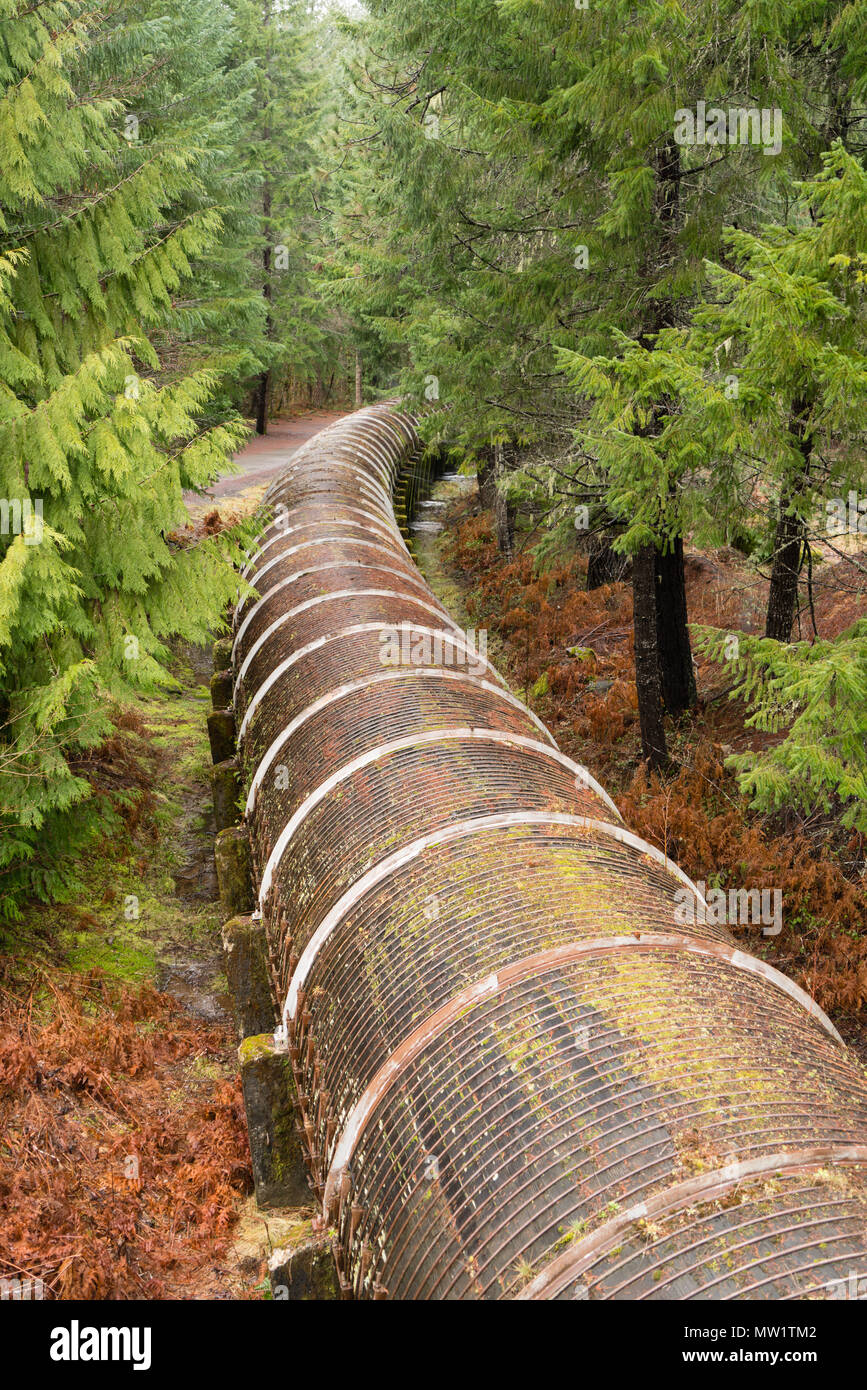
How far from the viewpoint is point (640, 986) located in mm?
3852

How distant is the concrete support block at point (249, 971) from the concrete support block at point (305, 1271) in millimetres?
2333

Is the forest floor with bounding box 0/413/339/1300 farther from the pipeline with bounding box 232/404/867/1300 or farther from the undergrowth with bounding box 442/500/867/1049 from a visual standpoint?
the undergrowth with bounding box 442/500/867/1049

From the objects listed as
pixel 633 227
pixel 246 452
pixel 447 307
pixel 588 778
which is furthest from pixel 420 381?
pixel 246 452

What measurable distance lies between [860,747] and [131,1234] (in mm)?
5110

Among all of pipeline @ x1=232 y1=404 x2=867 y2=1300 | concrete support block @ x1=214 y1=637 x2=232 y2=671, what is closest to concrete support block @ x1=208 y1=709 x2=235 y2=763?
concrete support block @ x1=214 y1=637 x2=232 y2=671

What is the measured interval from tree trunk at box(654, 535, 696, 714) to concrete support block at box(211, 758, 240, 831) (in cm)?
492

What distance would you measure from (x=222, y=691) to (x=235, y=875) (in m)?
3.78

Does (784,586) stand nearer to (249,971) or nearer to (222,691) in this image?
(249,971)

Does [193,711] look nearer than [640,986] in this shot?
No

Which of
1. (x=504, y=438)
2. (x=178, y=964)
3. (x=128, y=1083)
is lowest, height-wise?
(x=128, y=1083)

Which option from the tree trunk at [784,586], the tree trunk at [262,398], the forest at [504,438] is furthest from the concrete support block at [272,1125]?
the tree trunk at [262,398]

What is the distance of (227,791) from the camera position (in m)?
8.70

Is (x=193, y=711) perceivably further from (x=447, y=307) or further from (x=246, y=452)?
(x=246, y=452)

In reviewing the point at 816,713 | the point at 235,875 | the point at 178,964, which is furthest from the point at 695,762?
the point at 178,964
